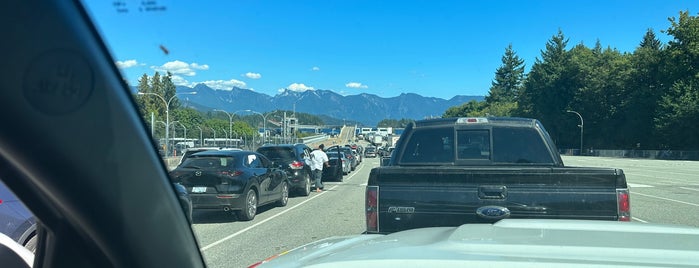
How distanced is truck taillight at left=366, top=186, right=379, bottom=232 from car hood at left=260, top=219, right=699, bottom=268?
1594mm

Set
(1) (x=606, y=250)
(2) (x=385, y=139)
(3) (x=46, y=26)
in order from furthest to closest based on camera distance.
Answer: (2) (x=385, y=139) < (1) (x=606, y=250) < (3) (x=46, y=26)

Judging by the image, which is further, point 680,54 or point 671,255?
point 680,54

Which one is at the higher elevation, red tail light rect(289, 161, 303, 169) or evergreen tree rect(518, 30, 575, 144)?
evergreen tree rect(518, 30, 575, 144)

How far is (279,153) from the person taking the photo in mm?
17734

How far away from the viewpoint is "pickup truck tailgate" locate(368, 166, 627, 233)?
446 centimetres

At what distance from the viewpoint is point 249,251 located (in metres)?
8.04

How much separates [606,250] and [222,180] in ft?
33.2

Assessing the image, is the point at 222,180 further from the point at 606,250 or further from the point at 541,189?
the point at 606,250

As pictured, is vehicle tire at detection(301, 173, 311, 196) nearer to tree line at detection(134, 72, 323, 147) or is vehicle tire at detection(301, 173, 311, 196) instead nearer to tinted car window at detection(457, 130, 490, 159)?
tree line at detection(134, 72, 323, 147)

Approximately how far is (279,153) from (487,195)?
13538mm

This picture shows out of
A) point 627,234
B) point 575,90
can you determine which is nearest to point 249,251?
point 627,234

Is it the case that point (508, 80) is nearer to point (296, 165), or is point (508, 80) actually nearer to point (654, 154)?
point (654, 154)

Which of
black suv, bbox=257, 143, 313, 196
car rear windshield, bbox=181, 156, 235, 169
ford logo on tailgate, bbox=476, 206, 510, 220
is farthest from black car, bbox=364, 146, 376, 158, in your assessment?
ford logo on tailgate, bbox=476, 206, 510, 220

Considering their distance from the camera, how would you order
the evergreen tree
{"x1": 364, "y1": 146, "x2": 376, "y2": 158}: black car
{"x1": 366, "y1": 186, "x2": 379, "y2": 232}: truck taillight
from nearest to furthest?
{"x1": 366, "y1": 186, "x2": 379, "y2": 232}: truck taillight, {"x1": 364, "y1": 146, "x2": 376, "y2": 158}: black car, the evergreen tree
